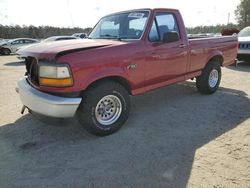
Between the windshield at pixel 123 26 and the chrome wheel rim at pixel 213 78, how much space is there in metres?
2.45

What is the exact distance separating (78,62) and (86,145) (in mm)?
1189

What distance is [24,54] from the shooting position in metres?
4.23

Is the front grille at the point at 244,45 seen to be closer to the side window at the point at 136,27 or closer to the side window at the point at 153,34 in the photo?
the side window at the point at 153,34

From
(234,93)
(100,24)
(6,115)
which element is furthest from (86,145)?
(234,93)

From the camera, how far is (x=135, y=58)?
4.38 meters

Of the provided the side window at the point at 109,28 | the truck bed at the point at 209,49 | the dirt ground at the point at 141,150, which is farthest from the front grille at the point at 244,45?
the side window at the point at 109,28

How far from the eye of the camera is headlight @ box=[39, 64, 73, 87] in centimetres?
364

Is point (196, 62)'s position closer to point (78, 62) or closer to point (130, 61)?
point (130, 61)

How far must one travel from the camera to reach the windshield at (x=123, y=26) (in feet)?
15.6

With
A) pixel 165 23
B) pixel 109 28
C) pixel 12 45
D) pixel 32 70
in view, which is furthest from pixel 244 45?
pixel 12 45

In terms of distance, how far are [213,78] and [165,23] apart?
2172mm

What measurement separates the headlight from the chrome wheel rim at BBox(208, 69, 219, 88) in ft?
12.6

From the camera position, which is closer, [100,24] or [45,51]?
[45,51]

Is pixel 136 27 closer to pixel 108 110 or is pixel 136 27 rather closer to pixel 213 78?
pixel 108 110
